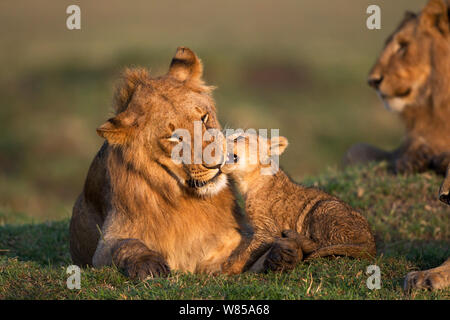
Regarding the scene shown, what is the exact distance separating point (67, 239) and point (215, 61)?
1363 centimetres

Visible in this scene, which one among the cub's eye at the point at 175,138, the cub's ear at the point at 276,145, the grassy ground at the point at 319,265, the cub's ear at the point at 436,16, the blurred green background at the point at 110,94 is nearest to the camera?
the grassy ground at the point at 319,265

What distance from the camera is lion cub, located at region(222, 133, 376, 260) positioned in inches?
209

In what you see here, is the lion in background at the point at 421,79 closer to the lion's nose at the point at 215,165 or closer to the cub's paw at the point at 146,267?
the lion's nose at the point at 215,165

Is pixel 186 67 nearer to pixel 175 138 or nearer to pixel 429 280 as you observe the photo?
pixel 175 138

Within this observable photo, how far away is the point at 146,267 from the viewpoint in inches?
186

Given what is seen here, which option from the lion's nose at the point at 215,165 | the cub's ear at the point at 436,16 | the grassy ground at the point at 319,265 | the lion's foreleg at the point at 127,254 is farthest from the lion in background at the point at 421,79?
the lion's foreleg at the point at 127,254

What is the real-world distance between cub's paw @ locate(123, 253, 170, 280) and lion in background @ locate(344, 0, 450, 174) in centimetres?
424

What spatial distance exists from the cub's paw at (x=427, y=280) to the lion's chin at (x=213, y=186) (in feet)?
4.33

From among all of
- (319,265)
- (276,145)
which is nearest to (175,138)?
(276,145)


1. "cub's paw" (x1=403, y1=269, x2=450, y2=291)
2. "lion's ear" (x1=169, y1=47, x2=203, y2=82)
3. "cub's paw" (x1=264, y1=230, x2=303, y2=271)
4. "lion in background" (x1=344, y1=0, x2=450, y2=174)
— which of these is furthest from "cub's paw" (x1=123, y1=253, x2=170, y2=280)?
"lion in background" (x1=344, y1=0, x2=450, y2=174)

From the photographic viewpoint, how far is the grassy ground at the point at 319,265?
432 centimetres

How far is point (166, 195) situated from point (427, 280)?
5.78 feet

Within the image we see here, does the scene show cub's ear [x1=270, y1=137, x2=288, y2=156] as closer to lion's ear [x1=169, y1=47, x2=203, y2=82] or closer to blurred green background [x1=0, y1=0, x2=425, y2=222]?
lion's ear [x1=169, y1=47, x2=203, y2=82]
